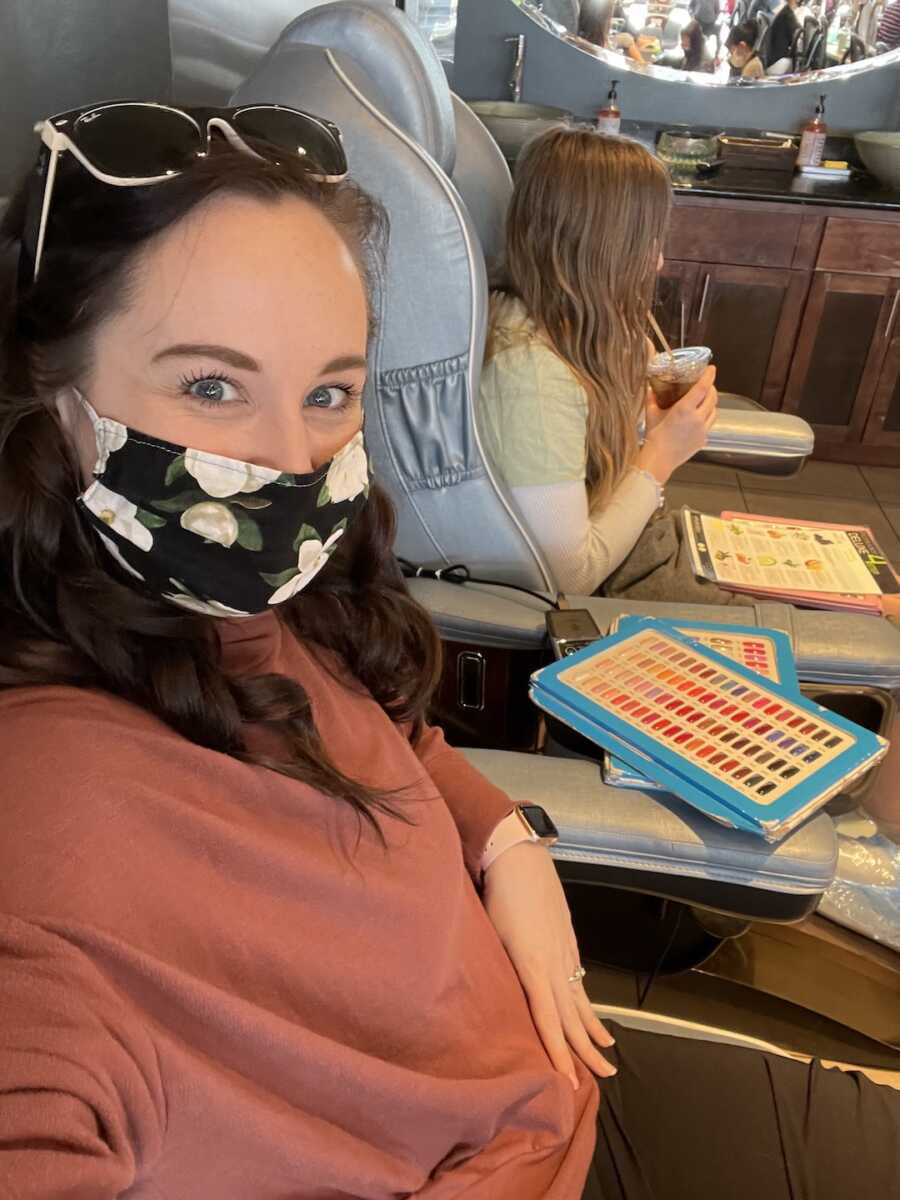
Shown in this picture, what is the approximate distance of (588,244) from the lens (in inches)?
55.4

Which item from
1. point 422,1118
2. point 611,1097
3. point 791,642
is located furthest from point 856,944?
point 422,1118

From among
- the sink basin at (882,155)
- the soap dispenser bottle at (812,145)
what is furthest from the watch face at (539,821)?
the soap dispenser bottle at (812,145)

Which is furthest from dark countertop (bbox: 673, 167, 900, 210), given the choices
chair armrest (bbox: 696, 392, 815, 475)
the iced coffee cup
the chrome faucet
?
the iced coffee cup

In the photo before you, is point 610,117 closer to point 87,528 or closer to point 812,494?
point 812,494

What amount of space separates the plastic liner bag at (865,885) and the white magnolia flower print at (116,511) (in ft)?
3.41

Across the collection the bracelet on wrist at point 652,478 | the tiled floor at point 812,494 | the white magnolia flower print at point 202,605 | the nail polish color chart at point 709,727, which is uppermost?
the white magnolia flower print at point 202,605

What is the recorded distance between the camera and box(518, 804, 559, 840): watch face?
37.9 inches

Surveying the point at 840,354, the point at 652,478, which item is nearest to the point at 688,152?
the point at 840,354

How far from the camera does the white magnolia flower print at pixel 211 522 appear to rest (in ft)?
2.16

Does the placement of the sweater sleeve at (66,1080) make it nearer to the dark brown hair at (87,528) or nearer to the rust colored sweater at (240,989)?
the rust colored sweater at (240,989)

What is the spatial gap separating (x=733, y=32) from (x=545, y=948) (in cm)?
329

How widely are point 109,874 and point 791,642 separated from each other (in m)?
0.93

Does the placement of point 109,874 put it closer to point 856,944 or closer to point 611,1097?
point 611,1097

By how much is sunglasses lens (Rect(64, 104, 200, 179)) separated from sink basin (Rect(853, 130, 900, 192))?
2932 mm
